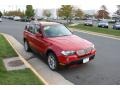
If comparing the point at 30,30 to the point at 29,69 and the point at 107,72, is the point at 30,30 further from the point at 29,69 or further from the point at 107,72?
the point at 107,72

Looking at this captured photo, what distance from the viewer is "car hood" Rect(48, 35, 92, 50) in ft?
25.1

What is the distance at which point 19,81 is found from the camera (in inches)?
257

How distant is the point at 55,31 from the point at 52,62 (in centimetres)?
153

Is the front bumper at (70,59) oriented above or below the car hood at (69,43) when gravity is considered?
below

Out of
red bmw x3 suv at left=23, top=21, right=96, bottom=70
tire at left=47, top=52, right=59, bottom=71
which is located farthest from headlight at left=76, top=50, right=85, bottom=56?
tire at left=47, top=52, right=59, bottom=71

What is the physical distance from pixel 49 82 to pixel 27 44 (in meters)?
4.61

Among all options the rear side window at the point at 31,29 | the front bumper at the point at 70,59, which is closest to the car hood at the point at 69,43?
the front bumper at the point at 70,59

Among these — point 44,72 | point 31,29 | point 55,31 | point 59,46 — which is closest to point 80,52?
point 59,46

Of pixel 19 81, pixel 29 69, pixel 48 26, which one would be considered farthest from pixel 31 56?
pixel 19 81

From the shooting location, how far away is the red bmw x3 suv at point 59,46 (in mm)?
7539

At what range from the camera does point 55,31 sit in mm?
9109

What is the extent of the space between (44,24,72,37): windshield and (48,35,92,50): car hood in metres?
0.40

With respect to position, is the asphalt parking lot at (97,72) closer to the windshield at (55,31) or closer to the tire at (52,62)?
the tire at (52,62)

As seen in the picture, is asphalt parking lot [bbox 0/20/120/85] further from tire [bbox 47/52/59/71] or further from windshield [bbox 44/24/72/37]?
windshield [bbox 44/24/72/37]
